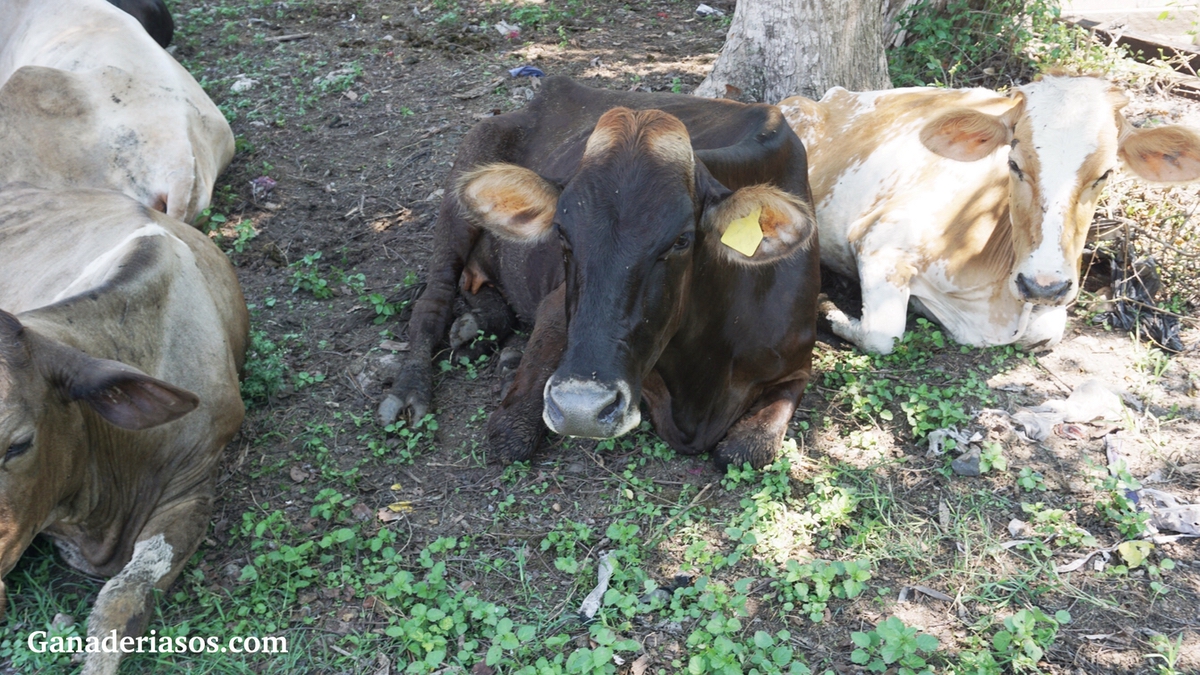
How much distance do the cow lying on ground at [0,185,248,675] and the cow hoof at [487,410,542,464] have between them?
3.76ft

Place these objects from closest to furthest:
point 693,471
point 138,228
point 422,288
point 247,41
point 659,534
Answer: point 659,534 → point 693,471 → point 138,228 → point 422,288 → point 247,41

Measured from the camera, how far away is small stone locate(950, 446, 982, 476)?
387cm

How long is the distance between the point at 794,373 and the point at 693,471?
66cm

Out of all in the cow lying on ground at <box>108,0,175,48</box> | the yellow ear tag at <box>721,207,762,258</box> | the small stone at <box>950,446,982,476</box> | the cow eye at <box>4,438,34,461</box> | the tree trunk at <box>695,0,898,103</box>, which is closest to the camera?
the cow eye at <box>4,438,34,461</box>

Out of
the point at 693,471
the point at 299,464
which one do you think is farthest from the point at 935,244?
the point at 299,464

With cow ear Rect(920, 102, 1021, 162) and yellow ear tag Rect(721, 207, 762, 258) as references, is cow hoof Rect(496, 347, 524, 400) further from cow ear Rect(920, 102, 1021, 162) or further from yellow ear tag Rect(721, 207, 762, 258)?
cow ear Rect(920, 102, 1021, 162)

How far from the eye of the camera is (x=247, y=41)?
8.70m

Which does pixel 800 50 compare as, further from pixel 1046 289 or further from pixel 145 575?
pixel 145 575

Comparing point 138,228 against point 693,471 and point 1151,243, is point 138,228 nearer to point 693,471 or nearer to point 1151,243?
point 693,471

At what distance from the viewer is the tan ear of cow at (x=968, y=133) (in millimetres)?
4656

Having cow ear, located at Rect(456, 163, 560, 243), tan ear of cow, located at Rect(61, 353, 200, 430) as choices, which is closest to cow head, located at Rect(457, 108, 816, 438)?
cow ear, located at Rect(456, 163, 560, 243)

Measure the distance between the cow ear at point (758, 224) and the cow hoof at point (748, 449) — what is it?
2.70ft

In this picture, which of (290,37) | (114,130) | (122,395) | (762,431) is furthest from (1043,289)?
(290,37)

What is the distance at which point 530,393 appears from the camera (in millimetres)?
4273
